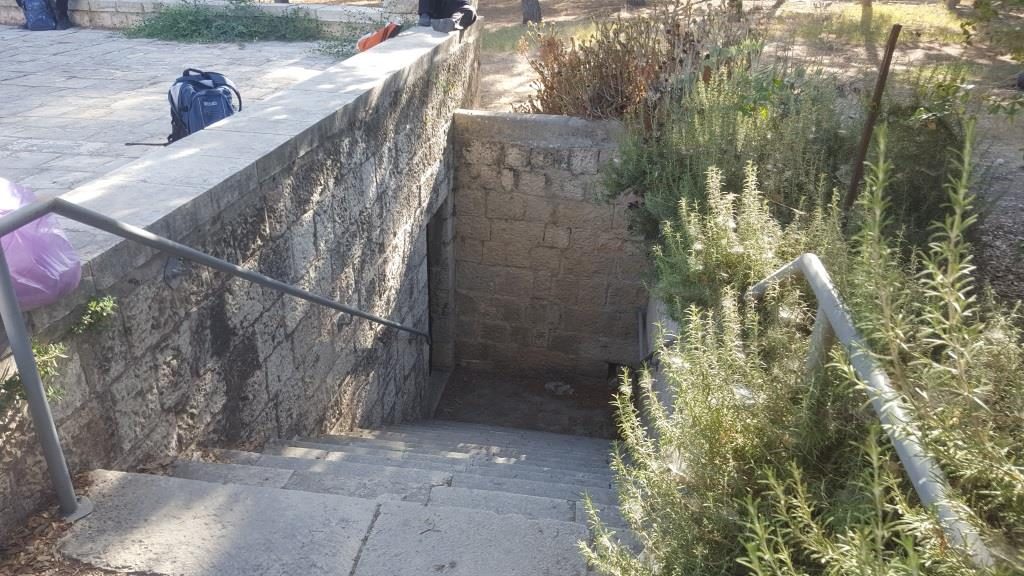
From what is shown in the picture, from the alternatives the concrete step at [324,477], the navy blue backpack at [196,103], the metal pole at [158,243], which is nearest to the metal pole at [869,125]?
the concrete step at [324,477]

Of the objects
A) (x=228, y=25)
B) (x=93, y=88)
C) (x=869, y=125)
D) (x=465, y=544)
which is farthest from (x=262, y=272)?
(x=228, y=25)

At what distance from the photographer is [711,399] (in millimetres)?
1955

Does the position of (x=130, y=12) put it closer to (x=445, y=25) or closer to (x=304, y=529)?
(x=445, y=25)

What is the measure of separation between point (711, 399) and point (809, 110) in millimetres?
2840

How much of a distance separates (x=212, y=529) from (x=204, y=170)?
1527 millimetres

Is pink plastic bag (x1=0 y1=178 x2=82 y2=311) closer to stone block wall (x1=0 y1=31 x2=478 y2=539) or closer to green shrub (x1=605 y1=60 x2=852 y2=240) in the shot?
stone block wall (x1=0 y1=31 x2=478 y2=539)

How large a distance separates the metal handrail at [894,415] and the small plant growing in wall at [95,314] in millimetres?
2132

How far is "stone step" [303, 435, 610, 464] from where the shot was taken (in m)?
4.58

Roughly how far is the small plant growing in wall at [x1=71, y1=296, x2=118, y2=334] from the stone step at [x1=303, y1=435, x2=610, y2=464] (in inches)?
72.6

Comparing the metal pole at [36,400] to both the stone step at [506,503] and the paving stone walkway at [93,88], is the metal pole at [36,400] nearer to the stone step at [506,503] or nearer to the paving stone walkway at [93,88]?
the stone step at [506,503]

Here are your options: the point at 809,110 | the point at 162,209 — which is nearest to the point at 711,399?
the point at 162,209

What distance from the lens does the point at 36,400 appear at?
2139mm

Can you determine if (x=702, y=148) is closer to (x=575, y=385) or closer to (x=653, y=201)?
(x=653, y=201)

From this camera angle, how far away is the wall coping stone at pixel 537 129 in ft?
20.4
